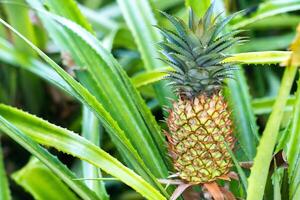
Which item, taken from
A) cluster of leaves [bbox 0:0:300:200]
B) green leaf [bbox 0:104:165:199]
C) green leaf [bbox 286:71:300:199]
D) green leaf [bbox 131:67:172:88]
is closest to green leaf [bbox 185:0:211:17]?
cluster of leaves [bbox 0:0:300:200]

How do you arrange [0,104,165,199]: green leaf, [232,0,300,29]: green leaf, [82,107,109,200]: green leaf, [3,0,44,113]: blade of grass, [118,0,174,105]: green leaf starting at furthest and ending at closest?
[3,0,44,113]: blade of grass < [232,0,300,29]: green leaf < [118,0,174,105]: green leaf < [82,107,109,200]: green leaf < [0,104,165,199]: green leaf

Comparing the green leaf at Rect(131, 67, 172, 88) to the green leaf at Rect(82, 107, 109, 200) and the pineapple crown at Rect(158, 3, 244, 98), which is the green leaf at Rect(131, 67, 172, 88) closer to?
the green leaf at Rect(82, 107, 109, 200)

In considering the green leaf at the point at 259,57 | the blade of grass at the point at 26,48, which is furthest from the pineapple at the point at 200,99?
the blade of grass at the point at 26,48

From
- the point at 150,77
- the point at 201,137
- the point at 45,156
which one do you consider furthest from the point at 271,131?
the point at 150,77

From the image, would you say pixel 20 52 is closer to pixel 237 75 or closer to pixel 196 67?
pixel 237 75

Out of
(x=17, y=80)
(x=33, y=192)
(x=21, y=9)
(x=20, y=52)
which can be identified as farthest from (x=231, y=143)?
(x=17, y=80)

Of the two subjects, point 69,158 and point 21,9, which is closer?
point 21,9
